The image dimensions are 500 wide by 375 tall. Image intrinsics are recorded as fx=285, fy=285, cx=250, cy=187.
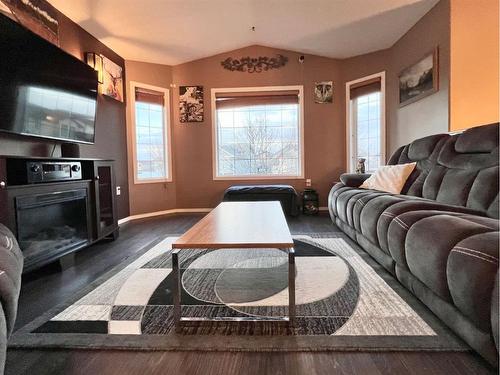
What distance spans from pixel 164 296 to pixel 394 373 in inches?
49.0

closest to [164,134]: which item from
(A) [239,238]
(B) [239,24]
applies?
(B) [239,24]

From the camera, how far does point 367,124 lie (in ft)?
15.0

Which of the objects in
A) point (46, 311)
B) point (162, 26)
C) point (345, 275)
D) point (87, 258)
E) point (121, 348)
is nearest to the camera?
point (121, 348)

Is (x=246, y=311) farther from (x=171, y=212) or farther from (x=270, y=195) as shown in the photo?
(x=171, y=212)

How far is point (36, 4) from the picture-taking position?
269 cm

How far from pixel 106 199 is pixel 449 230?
3071 mm

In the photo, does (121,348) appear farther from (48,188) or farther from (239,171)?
(239,171)

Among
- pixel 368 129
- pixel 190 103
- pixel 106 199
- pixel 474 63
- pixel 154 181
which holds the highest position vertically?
pixel 190 103

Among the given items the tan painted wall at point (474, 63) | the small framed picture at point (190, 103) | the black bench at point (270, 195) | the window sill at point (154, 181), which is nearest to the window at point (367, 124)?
the black bench at point (270, 195)

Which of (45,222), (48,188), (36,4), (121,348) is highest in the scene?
(36,4)

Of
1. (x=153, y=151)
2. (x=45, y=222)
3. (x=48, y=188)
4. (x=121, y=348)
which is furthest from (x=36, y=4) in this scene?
(x=121, y=348)

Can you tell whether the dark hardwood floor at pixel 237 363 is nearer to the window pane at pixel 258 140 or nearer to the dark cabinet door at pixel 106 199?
the dark cabinet door at pixel 106 199

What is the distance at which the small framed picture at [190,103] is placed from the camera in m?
4.87

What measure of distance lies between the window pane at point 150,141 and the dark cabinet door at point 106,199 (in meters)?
1.38
